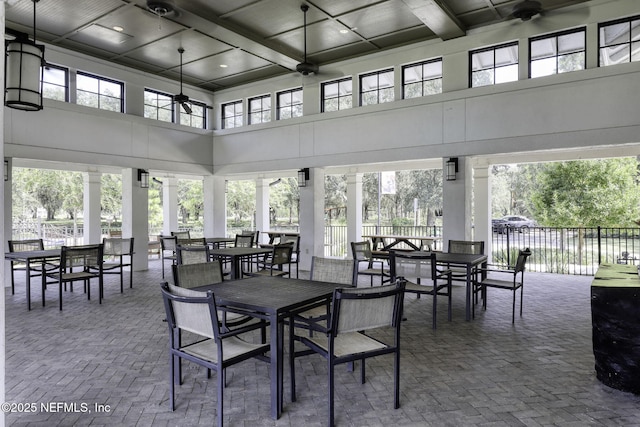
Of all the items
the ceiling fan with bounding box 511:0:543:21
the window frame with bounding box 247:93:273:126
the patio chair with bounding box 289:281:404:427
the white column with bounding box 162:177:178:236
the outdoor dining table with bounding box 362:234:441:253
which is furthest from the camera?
the white column with bounding box 162:177:178:236

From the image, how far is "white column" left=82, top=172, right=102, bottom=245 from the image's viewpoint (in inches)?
434

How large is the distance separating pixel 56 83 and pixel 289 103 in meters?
5.20

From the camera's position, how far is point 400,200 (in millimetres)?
26609

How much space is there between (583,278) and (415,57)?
5.80m

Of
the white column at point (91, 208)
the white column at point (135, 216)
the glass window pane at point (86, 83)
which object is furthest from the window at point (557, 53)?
the white column at point (91, 208)

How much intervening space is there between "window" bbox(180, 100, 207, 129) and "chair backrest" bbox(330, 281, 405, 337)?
31.6ft

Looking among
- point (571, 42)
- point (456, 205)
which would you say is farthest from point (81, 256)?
point (571, 42)

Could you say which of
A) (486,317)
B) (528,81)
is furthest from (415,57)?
(486,317)

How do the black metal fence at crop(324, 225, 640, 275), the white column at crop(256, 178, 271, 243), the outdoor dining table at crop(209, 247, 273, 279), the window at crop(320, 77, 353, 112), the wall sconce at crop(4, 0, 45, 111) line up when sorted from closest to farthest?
the wall sconce at crop(4, 0, 45, 111), the outdoor dining table at crop(209, 247, 273, 279), the black metal fence at crop(324, 225, 640, 275), the window at crop(320, 77, 353, 112), the white column at crop(256, 178, 271, 243)

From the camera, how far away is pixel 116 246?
7.43 metres

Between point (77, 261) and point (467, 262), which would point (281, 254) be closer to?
point (467, 262)

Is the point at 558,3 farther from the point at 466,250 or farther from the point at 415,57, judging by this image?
the point at 466,250

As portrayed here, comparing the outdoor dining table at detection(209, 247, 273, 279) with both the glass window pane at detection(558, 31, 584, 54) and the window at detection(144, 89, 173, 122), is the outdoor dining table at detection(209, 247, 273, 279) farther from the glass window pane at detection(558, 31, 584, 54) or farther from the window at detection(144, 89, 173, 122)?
the glass window pane at detection(558, 31, 584, 54)

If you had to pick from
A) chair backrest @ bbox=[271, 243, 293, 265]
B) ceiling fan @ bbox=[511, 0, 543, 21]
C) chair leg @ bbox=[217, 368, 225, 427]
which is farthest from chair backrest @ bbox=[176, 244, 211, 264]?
ceiling fan @ bbox=[511, 0, 543, 21]
